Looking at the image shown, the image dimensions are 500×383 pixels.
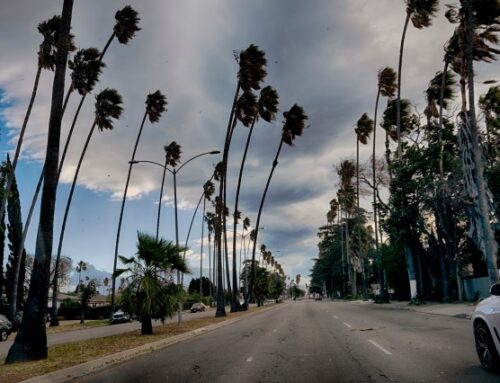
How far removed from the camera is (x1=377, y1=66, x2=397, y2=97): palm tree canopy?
152 feet

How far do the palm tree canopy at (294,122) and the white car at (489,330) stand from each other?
40423mm

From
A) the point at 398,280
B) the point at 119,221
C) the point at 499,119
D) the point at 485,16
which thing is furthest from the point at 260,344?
the point at 398,280

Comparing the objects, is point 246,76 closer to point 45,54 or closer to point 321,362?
point 45,54

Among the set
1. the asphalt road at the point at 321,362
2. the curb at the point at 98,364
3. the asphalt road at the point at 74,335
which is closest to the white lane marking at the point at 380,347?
the asphalt road at the point at 321,362

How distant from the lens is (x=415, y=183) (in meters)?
34.2

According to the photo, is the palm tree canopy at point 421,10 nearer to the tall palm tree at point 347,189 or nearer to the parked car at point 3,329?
the tall palm tree at point 347,189

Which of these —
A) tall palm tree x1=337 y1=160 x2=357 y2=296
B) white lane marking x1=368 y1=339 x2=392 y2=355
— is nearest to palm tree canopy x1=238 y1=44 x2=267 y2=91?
tall palm tree x1=337 y1=160 x2=357 y2=296

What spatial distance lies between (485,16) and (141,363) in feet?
84.8

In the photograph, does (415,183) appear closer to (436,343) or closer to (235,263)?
(235,263)

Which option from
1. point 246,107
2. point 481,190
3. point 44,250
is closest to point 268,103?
point 246,107

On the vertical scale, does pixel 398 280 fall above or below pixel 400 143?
below

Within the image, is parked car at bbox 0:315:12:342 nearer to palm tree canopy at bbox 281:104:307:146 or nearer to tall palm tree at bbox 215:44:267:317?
tall palm tree at bbox 215:44:267:317

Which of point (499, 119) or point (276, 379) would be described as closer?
point (276, 379)

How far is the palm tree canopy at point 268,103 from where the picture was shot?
142ft
